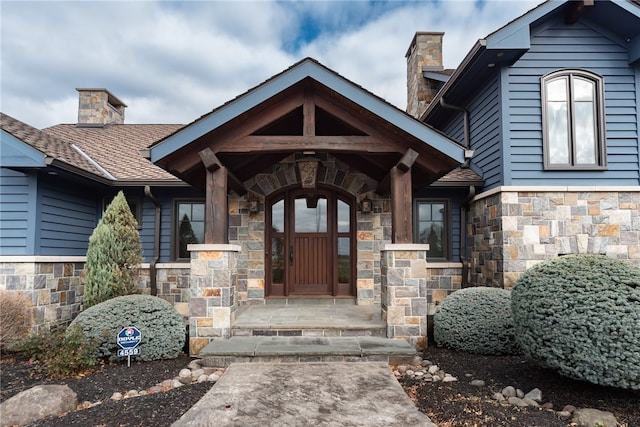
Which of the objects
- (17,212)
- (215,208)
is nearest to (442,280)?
(215,208)

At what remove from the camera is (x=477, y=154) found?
7.74 meters

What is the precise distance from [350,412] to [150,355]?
2865 millimetres

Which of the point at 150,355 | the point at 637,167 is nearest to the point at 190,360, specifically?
the point at 150,355

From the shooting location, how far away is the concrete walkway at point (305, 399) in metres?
2.97

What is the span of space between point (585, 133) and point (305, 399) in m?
6.28

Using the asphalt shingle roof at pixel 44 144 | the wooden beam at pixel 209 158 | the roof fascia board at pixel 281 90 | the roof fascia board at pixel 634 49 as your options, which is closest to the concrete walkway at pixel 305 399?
the wooden beam at pixel 209 158

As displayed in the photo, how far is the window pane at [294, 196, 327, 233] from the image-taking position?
7531mm

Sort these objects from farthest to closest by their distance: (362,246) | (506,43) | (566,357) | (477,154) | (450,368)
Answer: (477,154) < (362,246) < (506,43) < (450,368) < (566,357)

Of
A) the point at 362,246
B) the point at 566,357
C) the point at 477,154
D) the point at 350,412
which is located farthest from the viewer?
the point at 477,154

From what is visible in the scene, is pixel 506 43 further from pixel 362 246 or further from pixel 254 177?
pixel 254 177

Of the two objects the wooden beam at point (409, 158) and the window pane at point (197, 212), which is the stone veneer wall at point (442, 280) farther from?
the window pane at point (197, 212)

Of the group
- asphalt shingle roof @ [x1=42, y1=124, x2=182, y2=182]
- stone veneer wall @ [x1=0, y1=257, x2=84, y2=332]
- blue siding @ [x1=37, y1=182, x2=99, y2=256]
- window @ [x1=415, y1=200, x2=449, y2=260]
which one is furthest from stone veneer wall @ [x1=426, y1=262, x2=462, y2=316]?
blue siding @ [x1=37, y1=182, x2=99, y2=256]

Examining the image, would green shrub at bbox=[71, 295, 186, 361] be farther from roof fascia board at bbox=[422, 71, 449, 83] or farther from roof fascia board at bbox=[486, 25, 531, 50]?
roof fascia board at bbox=[422, 71, 449, 83]

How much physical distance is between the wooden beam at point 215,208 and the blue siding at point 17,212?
3514 mm
